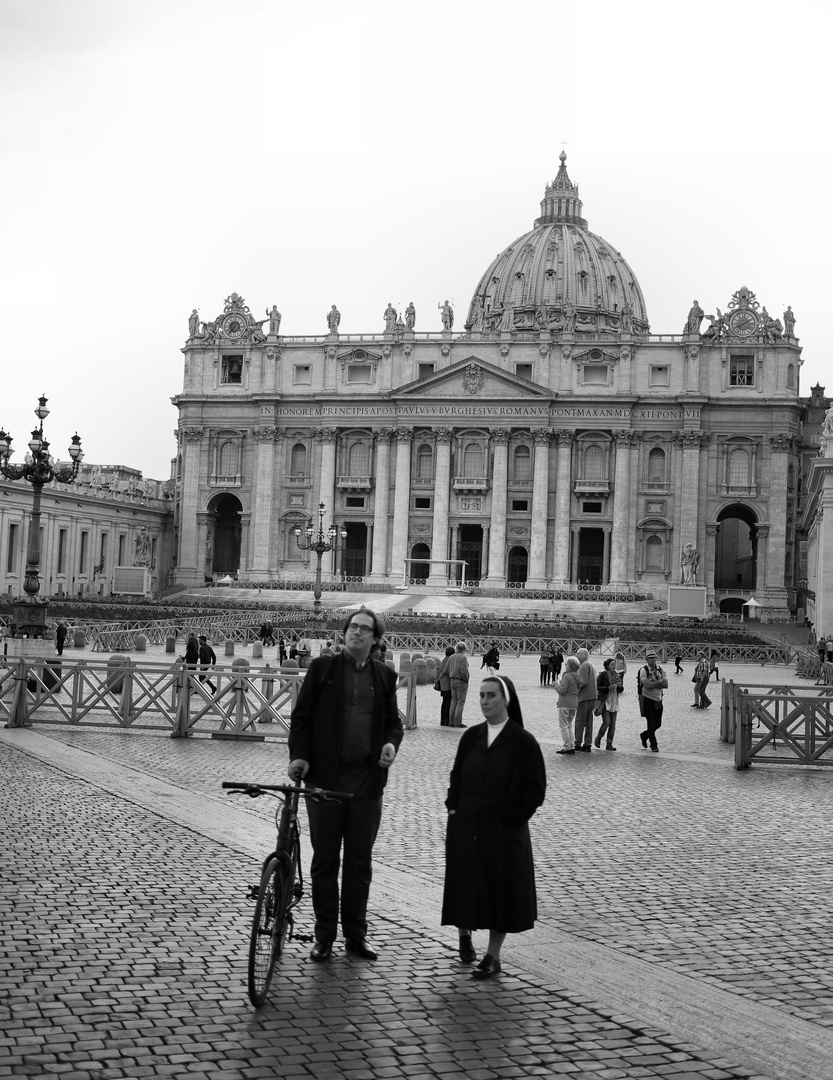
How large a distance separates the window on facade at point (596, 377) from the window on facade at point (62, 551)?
37.7m

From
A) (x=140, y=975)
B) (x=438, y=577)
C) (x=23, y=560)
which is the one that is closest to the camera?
(x=140, y=975)

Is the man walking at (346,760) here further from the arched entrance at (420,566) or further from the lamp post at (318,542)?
the arched entrance at (420,566)

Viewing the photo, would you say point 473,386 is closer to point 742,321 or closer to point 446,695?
point 742,321

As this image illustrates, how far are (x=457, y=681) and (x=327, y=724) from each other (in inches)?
580

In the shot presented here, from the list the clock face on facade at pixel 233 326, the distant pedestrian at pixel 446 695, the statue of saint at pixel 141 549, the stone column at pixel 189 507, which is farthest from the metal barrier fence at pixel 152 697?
the clock face on facade at pixel 233 326

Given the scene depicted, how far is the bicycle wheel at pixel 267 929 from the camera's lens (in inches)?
279

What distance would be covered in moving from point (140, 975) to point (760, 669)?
133ft

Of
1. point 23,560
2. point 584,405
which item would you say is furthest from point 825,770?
point 584,405

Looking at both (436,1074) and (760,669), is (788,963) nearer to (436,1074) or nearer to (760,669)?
(436,1074)

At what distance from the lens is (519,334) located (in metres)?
92.0

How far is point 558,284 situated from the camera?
11862cm

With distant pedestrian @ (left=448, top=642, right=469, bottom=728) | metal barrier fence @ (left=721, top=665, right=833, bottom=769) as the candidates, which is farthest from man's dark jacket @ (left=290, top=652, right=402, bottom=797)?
distant pedestrian @ (left=448, top=642, right=469, bottom=728)

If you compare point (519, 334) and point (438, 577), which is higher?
point (519, 334)

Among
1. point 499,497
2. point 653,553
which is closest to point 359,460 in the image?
point 499,497
